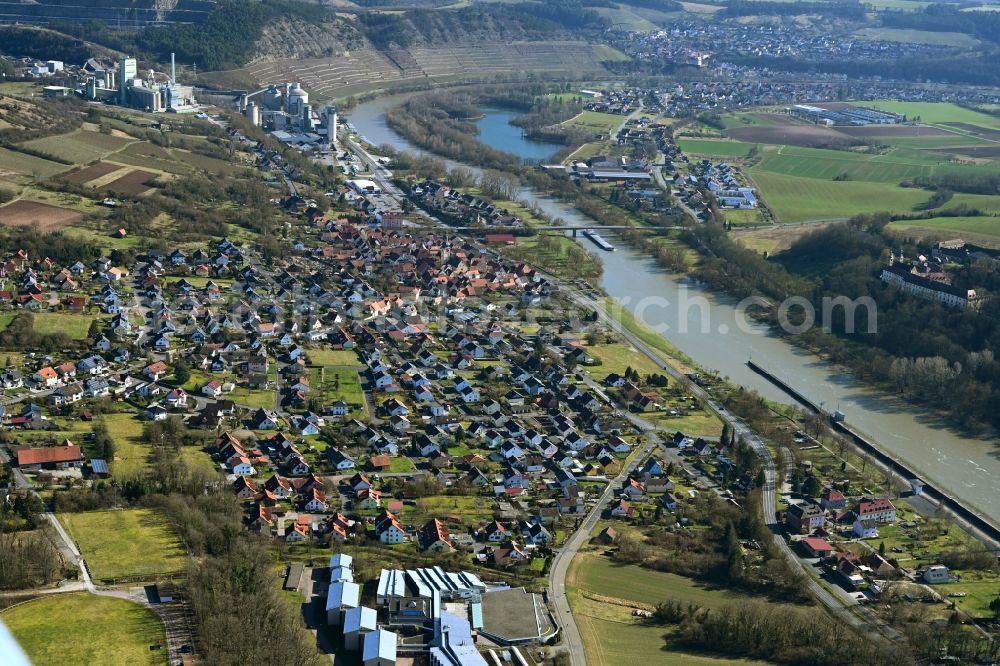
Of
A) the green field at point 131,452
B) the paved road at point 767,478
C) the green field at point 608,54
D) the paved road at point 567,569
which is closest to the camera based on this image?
the paved road at point 567,569

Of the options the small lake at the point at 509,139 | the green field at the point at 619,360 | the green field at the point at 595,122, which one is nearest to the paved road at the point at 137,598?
the green field at the point at 619,360

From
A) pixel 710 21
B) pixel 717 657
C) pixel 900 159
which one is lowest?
pixel 717 657

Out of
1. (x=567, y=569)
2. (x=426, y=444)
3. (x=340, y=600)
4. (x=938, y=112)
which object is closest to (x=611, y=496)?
(x=567, y=569)

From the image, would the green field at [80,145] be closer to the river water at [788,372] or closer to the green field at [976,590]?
the river water at [788,372]

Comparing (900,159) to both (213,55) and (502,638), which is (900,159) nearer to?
(213,55)

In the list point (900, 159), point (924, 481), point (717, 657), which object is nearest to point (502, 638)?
point (717, 657)
